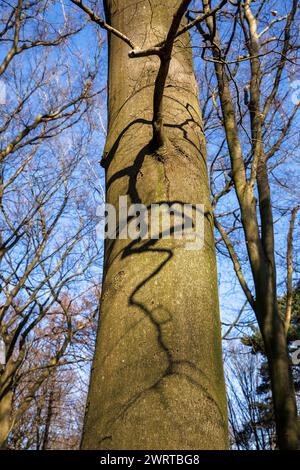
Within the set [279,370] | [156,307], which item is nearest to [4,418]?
[279,370]

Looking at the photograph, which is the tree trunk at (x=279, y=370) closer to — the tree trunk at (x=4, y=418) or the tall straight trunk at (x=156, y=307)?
the tall straight trunk at (x=156, y=307)

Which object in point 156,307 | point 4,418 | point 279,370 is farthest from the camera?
point 4,418

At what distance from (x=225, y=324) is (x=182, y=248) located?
431 cm

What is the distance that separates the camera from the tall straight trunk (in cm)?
81

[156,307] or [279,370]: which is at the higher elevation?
[279,370]

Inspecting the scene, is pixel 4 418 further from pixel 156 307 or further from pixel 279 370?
pixel 156 307

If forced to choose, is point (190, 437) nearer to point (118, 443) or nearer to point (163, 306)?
point (118, 443)

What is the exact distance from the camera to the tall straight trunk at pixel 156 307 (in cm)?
81

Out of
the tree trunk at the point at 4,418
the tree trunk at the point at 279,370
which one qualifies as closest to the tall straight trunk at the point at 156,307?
the tree trunk at the point at 279,370

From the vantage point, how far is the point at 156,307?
0.95m

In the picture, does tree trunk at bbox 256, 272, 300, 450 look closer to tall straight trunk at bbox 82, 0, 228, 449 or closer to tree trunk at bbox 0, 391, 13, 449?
tall straight trunk at bbox 82, 0, 228, 449

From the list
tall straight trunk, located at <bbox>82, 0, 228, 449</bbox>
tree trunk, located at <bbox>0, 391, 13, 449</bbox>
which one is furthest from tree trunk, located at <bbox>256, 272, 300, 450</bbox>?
tree trunk, located at <bbox>0, 391, 13, 449</bbox>

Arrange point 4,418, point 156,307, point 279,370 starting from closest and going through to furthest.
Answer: point 156,307, point 279,370, point 4,418

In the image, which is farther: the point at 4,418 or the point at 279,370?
the point at 4,418
